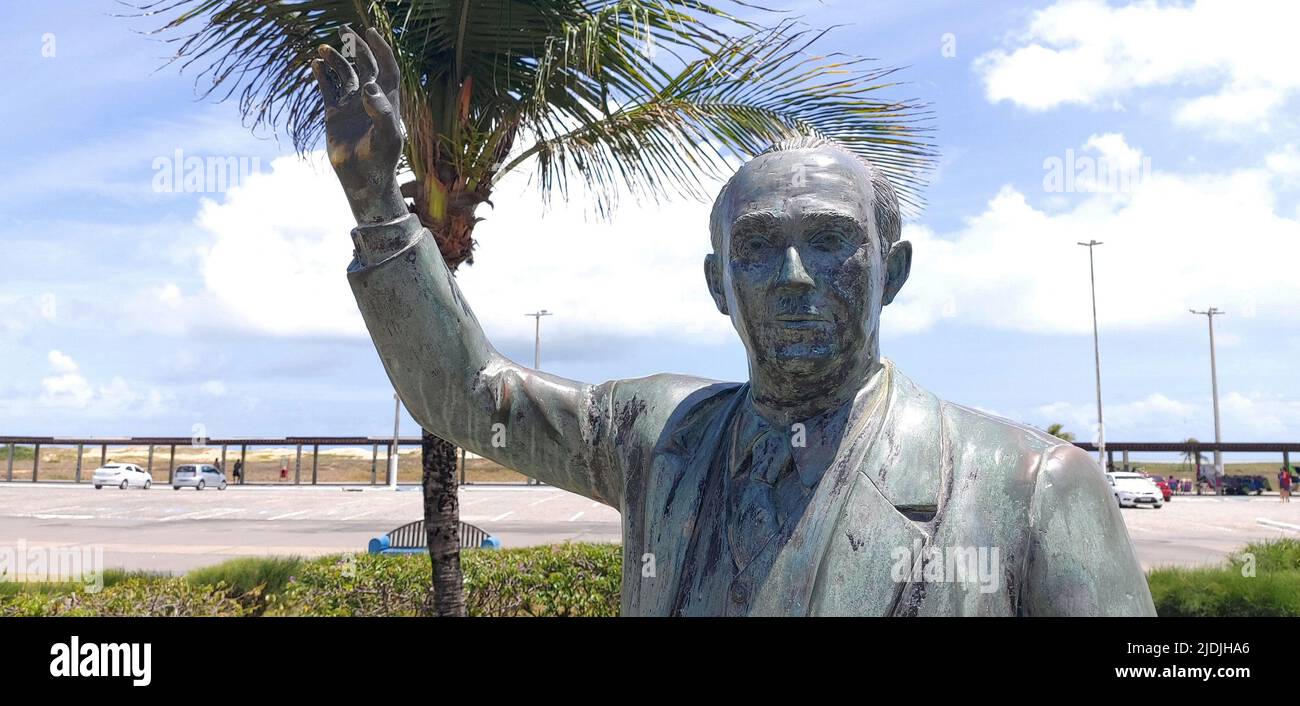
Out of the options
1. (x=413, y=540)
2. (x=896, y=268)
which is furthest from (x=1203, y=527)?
(x=896, y=268)

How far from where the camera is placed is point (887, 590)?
4.63 feet

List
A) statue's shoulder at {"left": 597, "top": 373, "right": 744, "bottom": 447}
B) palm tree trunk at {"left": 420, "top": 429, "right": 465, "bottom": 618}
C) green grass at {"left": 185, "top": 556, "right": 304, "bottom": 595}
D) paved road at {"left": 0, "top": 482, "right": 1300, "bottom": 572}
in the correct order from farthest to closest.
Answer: paved road at {"left": 0, "top": 482, "right": 1300, "bottom": 572} → green grass at {"left": 185, "top": 556, "right": 304, "bottom": 595} → palm tree trunk at {"left": 420, "top": 429, "right": 465, "bottom": 618} → statue's shoulder at {"left": 597, "top": 373, "right": 744, "bottom": 447}

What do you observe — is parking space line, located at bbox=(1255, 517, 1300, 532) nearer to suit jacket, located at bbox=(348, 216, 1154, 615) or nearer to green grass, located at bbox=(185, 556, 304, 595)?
green grass, located at bbox=(185, 556, 304, 595)

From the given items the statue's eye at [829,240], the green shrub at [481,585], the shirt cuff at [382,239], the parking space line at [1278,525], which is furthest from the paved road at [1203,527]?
the shirt cuff at [382,239]

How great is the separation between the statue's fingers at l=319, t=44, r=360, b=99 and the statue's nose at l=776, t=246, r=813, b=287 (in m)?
0.75

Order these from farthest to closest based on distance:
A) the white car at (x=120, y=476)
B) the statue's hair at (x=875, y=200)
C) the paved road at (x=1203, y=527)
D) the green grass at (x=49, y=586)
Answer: the white car at (x=120, y=476) < the paved road at (x=1203, y=527) < the green grass at (x=49, y=586) < the statue's hair at (x=875, y=200)

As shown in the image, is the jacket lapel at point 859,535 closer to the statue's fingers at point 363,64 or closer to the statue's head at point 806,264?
the statue's head at point 806,264

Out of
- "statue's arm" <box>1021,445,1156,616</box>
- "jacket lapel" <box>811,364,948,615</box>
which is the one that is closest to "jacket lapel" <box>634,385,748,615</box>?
"jacket lapel" <box>811,364,948,615</box>

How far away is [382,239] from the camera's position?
162 cm

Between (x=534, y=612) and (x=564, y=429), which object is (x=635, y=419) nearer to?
(x=564, y=429)

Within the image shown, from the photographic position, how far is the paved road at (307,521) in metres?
14.4

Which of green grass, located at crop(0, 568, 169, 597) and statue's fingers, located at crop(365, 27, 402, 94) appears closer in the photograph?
statue's fingers, located at crop(365, 27, 402, 94)

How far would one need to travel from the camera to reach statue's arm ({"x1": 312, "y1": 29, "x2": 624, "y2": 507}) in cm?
155

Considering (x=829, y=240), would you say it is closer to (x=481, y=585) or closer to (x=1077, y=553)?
(x=1077, y=553)
